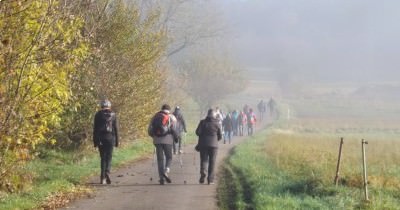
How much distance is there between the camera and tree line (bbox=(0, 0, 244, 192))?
10.8m

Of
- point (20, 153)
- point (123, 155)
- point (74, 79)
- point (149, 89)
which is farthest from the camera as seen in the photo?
point (149, 89)

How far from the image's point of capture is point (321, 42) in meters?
189

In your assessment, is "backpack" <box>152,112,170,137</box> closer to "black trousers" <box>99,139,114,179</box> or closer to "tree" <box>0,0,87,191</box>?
"black trousers" <box>99,139,114,179</box>

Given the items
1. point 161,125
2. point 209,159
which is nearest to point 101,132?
point 161,125

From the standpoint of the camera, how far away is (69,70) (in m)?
12.8

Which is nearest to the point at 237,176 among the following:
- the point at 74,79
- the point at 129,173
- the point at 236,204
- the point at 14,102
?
the point at 129,173

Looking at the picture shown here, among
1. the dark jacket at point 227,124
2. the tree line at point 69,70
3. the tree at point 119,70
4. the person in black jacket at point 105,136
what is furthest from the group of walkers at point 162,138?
the dark jacket at point 227,124

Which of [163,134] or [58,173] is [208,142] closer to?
[163,134]

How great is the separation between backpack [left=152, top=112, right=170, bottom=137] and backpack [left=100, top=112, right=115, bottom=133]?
3.56ft

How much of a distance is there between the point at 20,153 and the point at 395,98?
339 feet

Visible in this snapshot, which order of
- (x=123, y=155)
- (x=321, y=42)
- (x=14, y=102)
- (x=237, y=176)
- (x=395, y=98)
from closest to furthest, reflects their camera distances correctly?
(x=14, y=102) → (x=237, y=176) → (x=123, y=155) → (x=395, y=98) → (x=321, y=42)

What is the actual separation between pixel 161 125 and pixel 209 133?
1327mm

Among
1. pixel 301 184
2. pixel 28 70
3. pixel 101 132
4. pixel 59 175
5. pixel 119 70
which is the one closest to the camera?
pixel 28 70

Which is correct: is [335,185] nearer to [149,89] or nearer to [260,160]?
[260,160]
